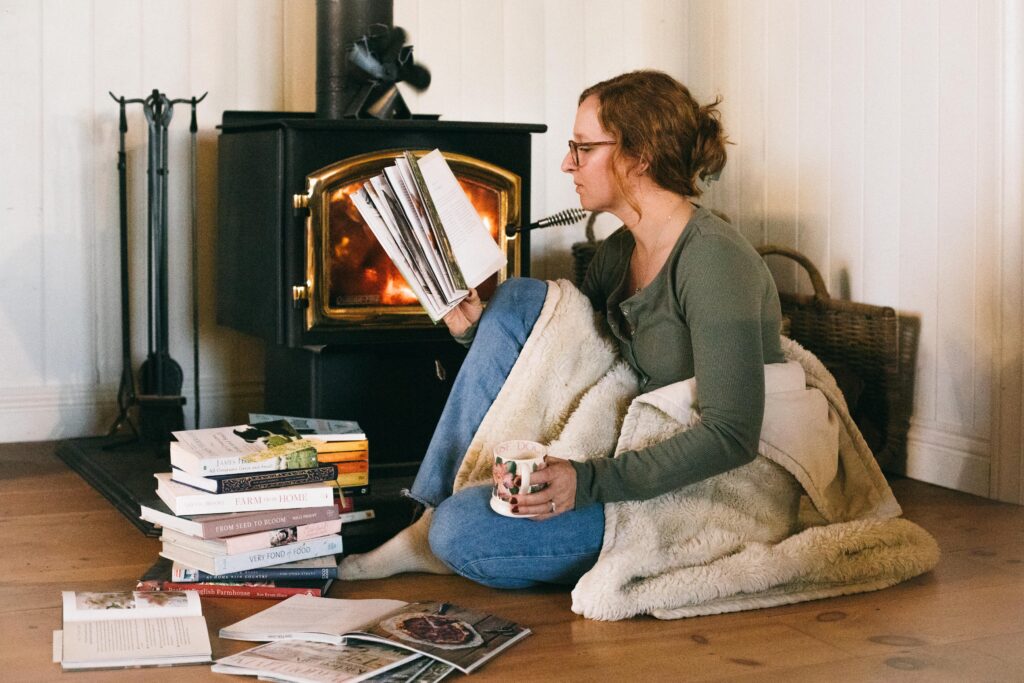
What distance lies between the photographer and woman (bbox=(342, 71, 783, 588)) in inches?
72.2

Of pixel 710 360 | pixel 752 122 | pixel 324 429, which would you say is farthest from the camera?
pixel 752 122

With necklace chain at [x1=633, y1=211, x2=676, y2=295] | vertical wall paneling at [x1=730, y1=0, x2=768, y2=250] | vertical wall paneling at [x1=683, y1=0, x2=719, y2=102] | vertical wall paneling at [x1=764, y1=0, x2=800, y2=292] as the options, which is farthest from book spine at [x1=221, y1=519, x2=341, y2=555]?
vertical wall paneling at [x1=683, y1=0, x2=719, y2=102]

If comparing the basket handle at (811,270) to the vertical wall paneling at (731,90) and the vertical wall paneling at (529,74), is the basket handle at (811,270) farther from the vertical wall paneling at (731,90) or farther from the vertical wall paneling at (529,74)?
the vertical wall paneling at (529,74)

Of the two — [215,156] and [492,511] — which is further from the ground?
[215,156]

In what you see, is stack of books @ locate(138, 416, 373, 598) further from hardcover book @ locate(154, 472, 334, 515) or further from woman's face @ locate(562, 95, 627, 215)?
woman's face @ locate(562, 95, 627, 215)

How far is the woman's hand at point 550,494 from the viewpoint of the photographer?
5.88ft

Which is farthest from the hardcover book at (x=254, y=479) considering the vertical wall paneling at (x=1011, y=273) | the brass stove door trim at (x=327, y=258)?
the vertical wall paneling at (x=1011, y=273)

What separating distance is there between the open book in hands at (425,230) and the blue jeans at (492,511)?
0.25 feet

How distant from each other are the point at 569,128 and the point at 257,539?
2.09 m

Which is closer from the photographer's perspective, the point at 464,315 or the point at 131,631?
the point at 131,631

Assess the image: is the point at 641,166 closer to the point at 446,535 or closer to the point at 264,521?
the point at 446,535

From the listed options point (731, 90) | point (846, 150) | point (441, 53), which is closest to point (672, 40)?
point (731, 90)

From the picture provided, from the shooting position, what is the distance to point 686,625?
1845mm

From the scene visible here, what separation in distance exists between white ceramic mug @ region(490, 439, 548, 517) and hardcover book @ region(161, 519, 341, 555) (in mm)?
352
